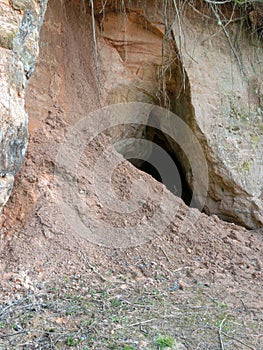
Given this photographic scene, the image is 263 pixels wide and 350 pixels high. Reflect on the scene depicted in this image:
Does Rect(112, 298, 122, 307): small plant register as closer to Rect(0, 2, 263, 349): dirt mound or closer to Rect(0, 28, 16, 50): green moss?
Rect(0, 2, 263, 349): dirt mound

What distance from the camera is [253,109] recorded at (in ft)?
16.2

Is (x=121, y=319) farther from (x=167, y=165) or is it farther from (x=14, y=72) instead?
(x=167, y=165)

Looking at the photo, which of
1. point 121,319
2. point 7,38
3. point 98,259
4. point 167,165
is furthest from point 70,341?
point 167,165

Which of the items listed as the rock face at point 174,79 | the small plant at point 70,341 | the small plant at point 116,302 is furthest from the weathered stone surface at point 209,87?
the small plant at point 70,341

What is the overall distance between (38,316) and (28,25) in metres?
1.92

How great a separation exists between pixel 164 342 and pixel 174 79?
337 cm

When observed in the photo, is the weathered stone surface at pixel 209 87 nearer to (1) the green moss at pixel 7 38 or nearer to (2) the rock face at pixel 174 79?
(2) the rock face at pixel 174 79

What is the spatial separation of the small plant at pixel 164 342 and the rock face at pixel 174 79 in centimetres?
246

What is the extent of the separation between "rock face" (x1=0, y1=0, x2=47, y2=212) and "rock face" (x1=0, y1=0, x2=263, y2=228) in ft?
3.85

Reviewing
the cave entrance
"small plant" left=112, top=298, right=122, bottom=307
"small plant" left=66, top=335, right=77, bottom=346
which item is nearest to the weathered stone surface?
the cave entrance

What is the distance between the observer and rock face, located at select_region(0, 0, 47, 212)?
258cm

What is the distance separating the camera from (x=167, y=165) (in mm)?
5328

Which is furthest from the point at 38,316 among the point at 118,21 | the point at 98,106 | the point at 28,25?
the point at 118,21

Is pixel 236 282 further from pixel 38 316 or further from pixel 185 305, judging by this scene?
pixel 38 316
